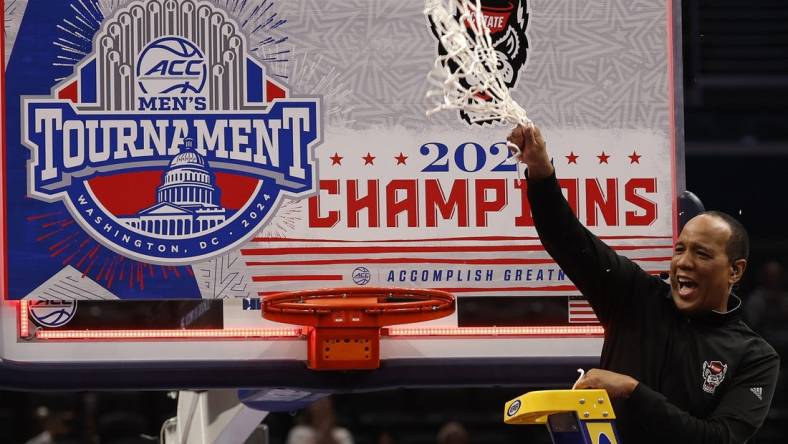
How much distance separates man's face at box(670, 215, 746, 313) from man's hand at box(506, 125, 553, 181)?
1.03ft

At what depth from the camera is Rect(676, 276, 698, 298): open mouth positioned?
99.9 inches

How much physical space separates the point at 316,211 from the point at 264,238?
A: 0.48 ft

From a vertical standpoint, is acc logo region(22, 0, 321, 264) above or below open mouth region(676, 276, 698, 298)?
above

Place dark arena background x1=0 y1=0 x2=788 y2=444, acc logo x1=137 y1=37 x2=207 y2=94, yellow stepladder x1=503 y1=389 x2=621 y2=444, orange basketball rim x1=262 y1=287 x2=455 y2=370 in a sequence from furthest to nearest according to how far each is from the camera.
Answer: dark arena background x1=0 y1=0 x2=788 y2=444 < acc logo x1=137 y1=37 x2=207 y2=94 < orange basketball rim x1=262 y1=287 x2=455 y2=370 < yellow stepladder x1=503 y1=389 x2=621 y2=444

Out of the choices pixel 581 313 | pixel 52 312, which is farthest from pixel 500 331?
pixel 52 312

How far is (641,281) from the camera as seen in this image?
104 inches

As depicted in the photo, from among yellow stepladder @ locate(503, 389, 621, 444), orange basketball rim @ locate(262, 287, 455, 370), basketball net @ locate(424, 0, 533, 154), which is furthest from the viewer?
orange basketball rim @ locate(262, 287, 455, 370)

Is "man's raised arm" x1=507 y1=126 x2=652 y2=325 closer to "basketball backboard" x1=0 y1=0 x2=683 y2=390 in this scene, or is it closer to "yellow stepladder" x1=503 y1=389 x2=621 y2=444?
"yellow stepladder" x1=503 y1=389 x2=621 y2=444

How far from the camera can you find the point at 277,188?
335 cm

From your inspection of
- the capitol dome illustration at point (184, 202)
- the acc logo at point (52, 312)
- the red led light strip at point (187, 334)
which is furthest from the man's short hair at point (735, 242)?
the acc logo at point (52, 312)

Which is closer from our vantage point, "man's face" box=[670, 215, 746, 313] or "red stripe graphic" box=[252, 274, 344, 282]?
"man's face" box=[670, 215, 746, 313]

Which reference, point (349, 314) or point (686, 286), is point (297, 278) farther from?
point (686, 286)

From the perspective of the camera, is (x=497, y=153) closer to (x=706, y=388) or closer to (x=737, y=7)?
(x=706, y=388)

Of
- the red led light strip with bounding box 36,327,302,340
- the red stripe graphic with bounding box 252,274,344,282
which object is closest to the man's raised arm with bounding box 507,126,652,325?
the red stripe graphic with bounding box 252,274,344,282
